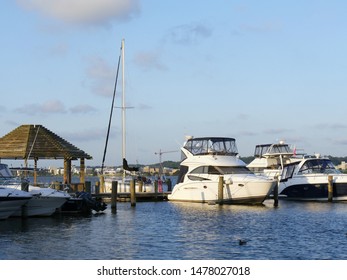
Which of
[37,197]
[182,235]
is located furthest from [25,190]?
[182,235]

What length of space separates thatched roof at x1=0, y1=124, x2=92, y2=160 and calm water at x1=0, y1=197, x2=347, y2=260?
6.56 meters

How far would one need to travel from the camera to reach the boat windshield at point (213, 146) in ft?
169

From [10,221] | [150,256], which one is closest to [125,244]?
[150,256]

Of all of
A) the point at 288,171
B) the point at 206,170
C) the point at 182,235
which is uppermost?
the point at 206,170

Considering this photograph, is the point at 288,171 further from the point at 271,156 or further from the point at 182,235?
the point at 182,235

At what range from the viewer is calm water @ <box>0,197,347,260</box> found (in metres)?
25.6

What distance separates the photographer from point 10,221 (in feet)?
121

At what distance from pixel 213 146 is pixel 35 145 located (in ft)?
49.0

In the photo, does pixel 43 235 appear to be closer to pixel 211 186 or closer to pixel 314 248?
pixel 314 248

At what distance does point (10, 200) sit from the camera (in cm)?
3559

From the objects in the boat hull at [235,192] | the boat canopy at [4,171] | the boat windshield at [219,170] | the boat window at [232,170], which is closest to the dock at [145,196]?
the boat hull at [235,192]

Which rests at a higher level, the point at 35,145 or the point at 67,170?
the point at 35,145

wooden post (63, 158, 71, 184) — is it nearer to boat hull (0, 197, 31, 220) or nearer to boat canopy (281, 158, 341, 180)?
boat hull (0, 197, 31, 220)

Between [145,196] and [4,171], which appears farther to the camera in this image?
[145,196]
